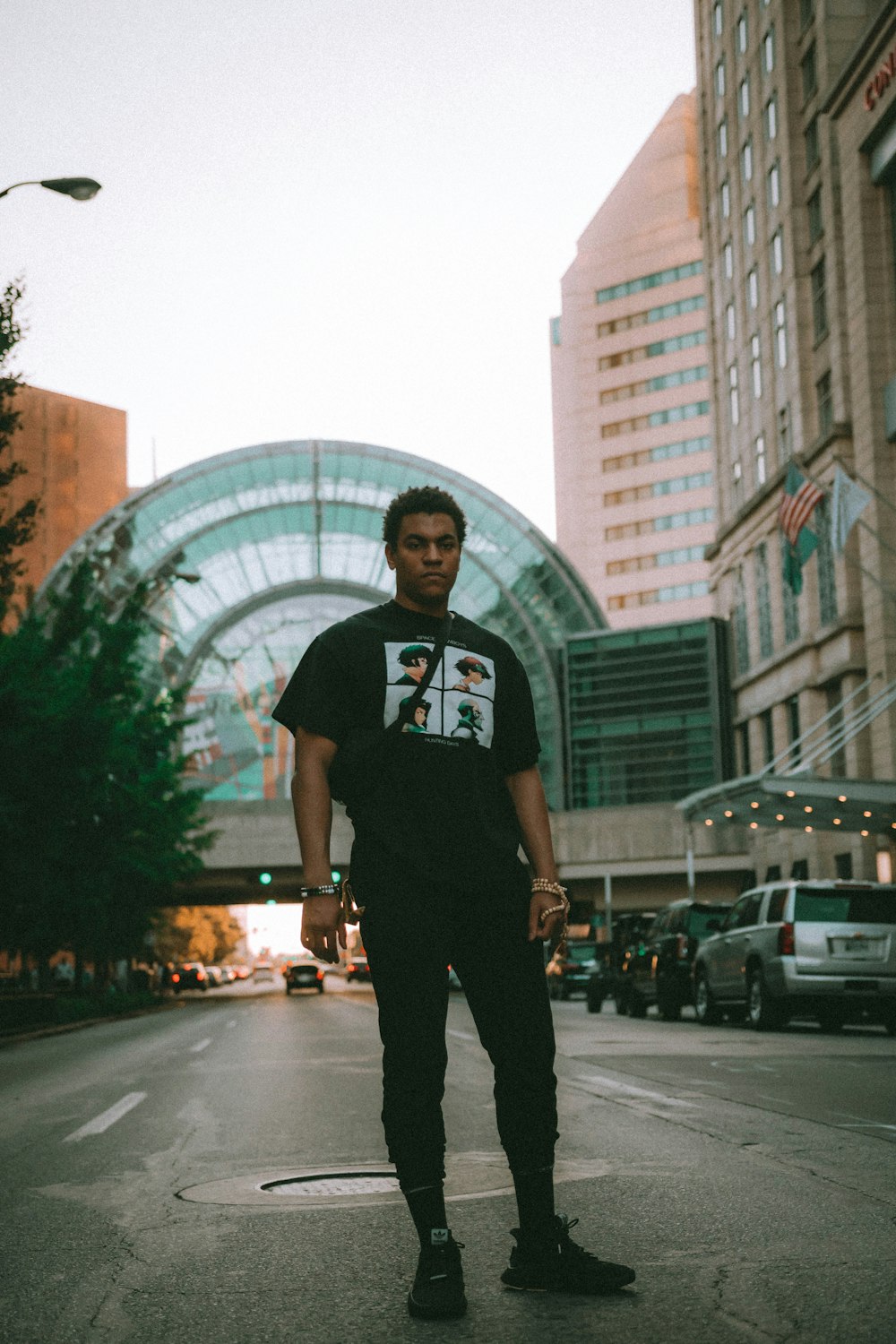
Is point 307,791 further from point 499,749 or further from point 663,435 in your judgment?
point 663,435

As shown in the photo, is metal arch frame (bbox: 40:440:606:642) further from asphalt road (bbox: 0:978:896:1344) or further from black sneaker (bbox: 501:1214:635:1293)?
black sneaker (bbox: 501:1214:635:1293)

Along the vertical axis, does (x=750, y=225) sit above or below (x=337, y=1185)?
above

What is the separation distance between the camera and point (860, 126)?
36.6 metres

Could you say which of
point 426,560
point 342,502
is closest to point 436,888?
point 426,560

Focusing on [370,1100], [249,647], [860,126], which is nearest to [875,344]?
[860,126]

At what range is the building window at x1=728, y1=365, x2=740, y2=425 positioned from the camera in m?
51.5

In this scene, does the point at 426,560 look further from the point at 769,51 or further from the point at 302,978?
the point at 302,978

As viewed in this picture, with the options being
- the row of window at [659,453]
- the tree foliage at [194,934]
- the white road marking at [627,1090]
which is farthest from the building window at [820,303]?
the row of window at [659,453]

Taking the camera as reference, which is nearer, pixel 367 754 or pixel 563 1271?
pixel 563 1271

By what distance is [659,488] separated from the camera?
106 meters

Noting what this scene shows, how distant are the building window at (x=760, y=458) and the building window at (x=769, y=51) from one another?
36.9ft

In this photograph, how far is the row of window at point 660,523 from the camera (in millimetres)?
103625

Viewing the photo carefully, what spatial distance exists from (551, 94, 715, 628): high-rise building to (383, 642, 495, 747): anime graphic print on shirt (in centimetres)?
9894

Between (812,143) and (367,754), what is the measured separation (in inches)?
1762
